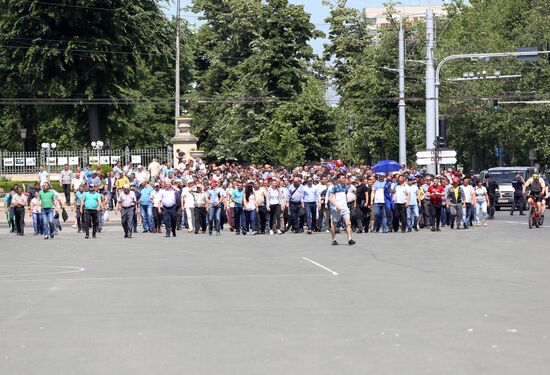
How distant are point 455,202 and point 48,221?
12.1 m

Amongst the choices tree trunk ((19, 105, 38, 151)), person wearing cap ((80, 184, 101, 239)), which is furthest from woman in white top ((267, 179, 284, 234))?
tree trunk ((19, 105, 38, 151))

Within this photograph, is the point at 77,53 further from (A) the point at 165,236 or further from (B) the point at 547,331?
(B) the point at 547,331

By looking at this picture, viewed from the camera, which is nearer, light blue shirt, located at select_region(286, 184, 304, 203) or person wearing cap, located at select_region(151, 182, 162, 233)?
light blue shirt, located at select_region(286, 184, 304, 203)

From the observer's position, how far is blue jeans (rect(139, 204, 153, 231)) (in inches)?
1475

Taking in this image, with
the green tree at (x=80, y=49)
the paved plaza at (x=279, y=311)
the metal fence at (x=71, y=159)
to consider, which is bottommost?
the paved plaza at (x=279, y=311)

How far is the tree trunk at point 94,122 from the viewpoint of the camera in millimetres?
69881

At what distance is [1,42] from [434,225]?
38.7 meters

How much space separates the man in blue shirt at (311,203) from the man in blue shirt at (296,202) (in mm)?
229

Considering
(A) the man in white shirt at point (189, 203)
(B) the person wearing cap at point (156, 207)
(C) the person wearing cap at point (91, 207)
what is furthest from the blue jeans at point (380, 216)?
(C) the person wearing cap at point (91, 207)

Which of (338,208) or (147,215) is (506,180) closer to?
(147,215)

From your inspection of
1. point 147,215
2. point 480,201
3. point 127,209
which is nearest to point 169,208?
point 127,209

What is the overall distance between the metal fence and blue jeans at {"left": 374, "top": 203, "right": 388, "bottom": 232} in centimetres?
2415

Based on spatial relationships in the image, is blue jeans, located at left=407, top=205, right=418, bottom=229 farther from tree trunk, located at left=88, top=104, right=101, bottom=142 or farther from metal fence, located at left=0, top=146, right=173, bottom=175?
tree trunk, located at left=88, top=104, right=101, bottom=142

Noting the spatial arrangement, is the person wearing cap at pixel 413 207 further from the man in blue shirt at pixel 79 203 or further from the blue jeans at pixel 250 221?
the man in blue shirt at pixel 79 203
